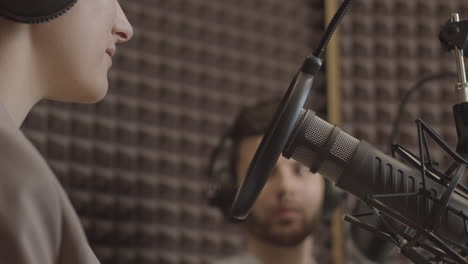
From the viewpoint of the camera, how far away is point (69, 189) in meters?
1.37

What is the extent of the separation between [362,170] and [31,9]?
313 millimetres

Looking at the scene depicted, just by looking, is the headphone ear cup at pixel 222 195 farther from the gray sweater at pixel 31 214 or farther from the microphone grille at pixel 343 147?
the gray sweater at pixel 31 214

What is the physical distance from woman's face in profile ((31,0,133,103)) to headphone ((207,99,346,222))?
686mm

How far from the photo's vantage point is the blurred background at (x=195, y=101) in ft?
4.62

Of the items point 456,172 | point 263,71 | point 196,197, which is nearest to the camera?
point 456,172

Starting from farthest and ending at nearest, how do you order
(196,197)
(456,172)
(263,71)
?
(263,71) < (196,197) < (456,172)

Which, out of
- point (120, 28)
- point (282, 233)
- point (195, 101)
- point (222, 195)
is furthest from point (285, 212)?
point (120, 28)

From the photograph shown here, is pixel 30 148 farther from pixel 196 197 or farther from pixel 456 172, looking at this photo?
pixel 196 197

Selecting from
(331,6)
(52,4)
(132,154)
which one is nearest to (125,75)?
(132,154)

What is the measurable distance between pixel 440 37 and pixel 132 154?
35.8 inches

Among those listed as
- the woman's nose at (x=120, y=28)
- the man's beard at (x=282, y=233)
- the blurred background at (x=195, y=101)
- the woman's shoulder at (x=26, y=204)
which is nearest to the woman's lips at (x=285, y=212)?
the man's beard at (x=282, y=233)

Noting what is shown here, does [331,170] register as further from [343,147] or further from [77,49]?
[77,49]

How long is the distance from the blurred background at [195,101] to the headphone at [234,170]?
3 centimetres

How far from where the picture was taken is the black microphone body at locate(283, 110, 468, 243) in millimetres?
598
